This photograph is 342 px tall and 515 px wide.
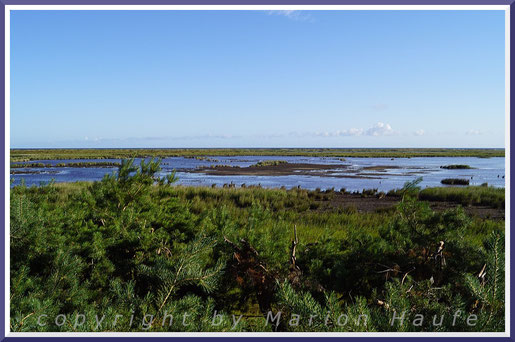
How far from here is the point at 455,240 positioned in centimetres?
274

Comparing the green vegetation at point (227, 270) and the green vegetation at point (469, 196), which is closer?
the green vegetation at point (227, 270)

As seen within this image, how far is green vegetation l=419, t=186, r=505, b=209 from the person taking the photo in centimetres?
1731

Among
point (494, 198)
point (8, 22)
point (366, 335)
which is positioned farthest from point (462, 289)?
point (494, 198)

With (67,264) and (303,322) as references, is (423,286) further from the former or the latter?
(67,264)

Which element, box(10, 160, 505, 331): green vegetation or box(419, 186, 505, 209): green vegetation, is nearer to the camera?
box(10, 160, 505, 331): green vegetation

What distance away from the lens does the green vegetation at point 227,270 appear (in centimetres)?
166

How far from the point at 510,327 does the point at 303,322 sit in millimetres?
954

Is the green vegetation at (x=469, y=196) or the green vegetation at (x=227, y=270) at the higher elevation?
the green vegetation at (x=227, y=270)

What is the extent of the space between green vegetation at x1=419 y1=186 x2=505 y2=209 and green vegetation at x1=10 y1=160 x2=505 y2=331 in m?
16.9

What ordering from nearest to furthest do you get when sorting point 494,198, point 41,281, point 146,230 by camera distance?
point 41,281 < point 146,230 < point 494,198

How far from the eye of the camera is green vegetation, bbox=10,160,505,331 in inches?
65.2

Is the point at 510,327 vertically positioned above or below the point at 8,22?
below

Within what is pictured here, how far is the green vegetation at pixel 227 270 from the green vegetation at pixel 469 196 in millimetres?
16897

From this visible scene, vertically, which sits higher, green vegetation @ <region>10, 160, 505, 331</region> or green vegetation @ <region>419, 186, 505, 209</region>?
green vegetation @ <region>10, 160, 505, 331</region>
